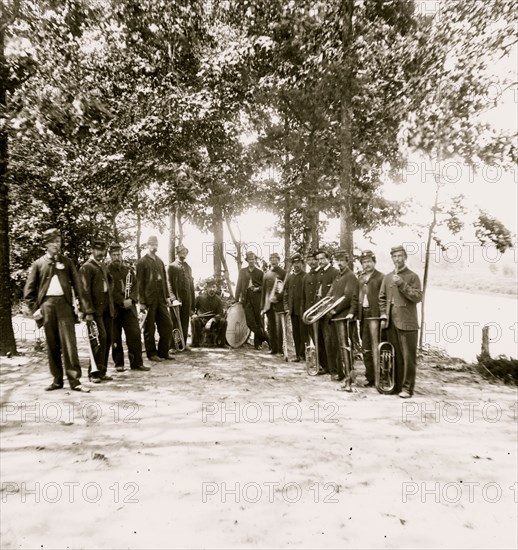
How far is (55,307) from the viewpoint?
252 inches

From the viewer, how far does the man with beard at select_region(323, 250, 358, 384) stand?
709 cm

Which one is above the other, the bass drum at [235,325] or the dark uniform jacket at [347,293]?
the dark uniform jacket at [347,293]

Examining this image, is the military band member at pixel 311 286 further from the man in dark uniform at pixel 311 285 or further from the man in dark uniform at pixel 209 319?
the man in dark uniform at pixel 209 319

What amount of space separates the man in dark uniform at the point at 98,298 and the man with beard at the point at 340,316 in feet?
11.6

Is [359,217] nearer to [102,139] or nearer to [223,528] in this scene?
[102,139]

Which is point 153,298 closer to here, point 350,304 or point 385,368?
point 350,304

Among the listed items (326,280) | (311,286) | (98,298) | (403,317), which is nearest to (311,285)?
(311,286)

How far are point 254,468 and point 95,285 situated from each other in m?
4.41

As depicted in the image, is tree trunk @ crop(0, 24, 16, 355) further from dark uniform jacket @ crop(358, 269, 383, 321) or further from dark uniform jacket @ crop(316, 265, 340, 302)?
dark uniform jacket @ crop(358, 269, 383, 321)

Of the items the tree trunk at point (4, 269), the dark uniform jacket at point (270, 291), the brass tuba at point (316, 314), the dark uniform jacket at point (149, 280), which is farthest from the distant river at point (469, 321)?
the tree trunk at point (4, 269)

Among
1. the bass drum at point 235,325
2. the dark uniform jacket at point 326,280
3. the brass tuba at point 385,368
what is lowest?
the brass tuba at point 385,368

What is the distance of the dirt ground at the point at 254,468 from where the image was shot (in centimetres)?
294

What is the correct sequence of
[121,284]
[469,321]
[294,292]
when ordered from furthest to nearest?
1. [469,321]
2. [294,292]
3. [121,284]

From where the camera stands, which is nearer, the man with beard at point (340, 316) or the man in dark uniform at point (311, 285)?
the man with beard at point (340, 316)
